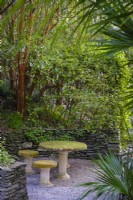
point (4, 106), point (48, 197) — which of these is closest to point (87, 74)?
point (4, 106)

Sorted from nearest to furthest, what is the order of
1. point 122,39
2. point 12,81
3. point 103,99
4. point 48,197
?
point 122,39, point 48,197, point 103,99, point 12,81

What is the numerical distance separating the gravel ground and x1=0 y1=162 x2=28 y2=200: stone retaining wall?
44cm

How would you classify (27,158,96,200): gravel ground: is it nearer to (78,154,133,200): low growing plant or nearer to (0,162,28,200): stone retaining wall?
(0,162,28,200): stone retaining wall

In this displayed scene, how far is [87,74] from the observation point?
8500 millimetres

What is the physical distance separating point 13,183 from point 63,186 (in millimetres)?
1591

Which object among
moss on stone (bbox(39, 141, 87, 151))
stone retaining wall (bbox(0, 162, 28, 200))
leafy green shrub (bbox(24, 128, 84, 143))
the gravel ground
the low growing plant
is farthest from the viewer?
leafy green shrub (bbox(24, 128, 84, 143))

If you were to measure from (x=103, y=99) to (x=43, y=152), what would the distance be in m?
2.12

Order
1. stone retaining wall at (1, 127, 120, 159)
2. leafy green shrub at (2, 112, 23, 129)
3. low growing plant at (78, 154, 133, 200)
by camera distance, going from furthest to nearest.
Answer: leafy green shrub at (2, 112, 23, 129), stone retaining wall at (1, 127, 120, 159), low growing plant at (78, 154, 133, 200)

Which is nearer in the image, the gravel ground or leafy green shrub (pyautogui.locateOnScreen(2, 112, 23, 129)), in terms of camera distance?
the gravel ground

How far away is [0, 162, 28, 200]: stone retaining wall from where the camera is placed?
478 cm

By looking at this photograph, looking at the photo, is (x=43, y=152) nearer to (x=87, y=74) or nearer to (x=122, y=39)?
(x=87, y=74)

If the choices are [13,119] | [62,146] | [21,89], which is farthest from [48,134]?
[62,146]

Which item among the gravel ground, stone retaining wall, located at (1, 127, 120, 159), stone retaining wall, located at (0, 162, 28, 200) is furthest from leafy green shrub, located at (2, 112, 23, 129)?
stone retaining wall, located at (0, 162, 28, 200)

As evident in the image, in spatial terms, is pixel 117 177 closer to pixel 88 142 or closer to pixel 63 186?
pixel 63 186
